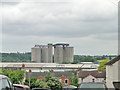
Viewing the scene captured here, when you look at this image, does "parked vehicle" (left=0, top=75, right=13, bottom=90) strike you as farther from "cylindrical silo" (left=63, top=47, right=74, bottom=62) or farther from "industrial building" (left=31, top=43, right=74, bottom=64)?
"cylindrical silo" (left=63, top=47, right=74, bottom=62)

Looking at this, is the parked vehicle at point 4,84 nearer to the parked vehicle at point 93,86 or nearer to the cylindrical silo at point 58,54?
the parked vehicle at point 93,86

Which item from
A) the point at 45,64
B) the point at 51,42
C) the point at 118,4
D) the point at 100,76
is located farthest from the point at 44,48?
the point at 118,4

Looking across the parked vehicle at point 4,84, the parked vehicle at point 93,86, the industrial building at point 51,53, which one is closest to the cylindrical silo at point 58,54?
the industrial building at point 51,53

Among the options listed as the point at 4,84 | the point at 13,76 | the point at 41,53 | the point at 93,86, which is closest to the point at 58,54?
the point at 41,53

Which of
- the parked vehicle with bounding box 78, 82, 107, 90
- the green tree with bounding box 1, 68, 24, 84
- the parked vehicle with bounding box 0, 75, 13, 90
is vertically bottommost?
the green tree with bounding box 1, 68, 24, 84

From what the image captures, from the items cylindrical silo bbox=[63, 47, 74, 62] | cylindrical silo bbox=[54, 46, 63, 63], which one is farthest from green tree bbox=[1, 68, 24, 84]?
cylindrical silo bbox=[63, 47, 74, 62]

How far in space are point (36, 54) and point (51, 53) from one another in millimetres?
2824

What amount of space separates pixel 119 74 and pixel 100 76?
857 cm

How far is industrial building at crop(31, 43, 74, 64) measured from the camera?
121ft

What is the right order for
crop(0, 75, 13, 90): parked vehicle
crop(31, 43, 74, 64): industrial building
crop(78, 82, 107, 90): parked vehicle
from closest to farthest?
1. crop(0, 75, 13, 90): parked vehicle
2. crop(78, 82, 107, 90): parked vehicle
3. crop(31, 43, 74, 64): industrial building

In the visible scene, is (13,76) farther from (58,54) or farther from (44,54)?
(58,54)

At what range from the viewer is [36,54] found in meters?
39.4

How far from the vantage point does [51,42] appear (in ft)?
126

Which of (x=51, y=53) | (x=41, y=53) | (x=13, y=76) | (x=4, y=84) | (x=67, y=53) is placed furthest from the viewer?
(x=67, y=53)
